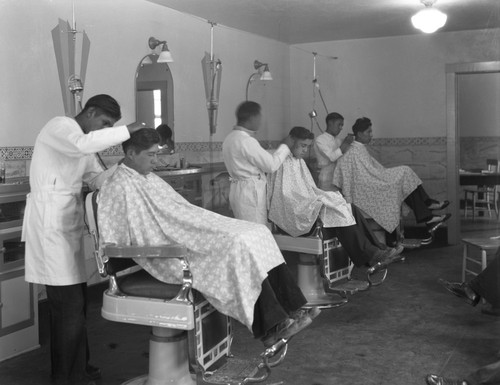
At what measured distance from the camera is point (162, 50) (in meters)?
4.45

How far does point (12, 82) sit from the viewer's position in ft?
11.5

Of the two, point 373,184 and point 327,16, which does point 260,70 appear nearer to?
point 327,16

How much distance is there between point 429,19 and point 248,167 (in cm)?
215

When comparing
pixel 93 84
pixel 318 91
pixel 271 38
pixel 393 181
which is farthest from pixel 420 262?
pixel 93 84

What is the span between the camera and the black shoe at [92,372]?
2.83 meters

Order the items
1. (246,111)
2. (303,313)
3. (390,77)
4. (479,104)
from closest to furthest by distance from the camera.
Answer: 1. (303,313)
2. (246,111)
3. (390,77)
4. (479,104)

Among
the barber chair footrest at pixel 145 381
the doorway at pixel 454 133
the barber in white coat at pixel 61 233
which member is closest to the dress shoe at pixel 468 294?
the barber chair footrest at pixel 145 381

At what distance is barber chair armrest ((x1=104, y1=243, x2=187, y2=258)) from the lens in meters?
2.29

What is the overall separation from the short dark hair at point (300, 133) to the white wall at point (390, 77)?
32 cm

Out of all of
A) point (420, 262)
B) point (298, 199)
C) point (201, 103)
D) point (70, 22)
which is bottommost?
point (420, 262)

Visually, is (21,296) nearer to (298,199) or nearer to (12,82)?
(12,82)

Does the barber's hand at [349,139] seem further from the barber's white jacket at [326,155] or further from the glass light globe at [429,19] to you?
the glass light globe at [429,19]

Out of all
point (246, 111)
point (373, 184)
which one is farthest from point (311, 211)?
point (373, 184)

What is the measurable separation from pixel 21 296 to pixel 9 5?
1.61 m
